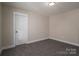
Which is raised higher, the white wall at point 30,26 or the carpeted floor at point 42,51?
the white wall at point 30,26

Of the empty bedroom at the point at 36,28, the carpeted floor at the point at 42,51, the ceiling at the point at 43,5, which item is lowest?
the carpeted floor at the point at 42,51

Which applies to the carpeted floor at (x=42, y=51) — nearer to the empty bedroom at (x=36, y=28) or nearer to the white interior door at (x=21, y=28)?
the empty bedroom at (x=36, y=28)

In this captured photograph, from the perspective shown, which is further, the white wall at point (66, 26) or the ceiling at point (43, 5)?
the white wall at point (66, 26)

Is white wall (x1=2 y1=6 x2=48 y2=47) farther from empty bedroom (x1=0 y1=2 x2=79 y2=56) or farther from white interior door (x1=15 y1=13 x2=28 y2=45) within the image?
white interior door (x1=15 y1=13 x2=28 y2=45)

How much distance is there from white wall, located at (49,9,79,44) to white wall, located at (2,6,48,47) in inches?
27.4

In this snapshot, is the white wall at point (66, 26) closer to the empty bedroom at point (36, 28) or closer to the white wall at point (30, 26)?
the empty bedroom at point (36, 28)

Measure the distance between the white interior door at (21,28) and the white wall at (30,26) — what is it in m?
0.28

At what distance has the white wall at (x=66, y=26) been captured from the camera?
369 cm

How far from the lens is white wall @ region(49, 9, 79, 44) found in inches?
145

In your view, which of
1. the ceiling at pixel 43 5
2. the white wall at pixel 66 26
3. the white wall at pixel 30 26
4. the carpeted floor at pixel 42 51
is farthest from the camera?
the white wall at pixel 66 26

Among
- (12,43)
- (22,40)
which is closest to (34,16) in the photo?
(22,40)

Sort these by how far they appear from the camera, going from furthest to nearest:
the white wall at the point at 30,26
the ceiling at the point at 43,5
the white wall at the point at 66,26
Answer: the white wall at the point at 66,26 < the white wall at the point at 30,26 < the ceiling at the point at 43,5

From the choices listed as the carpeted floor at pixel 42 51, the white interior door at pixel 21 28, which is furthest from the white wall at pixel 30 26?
the carpeted floor at pixel 42 51

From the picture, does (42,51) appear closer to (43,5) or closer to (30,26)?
(30,26)
